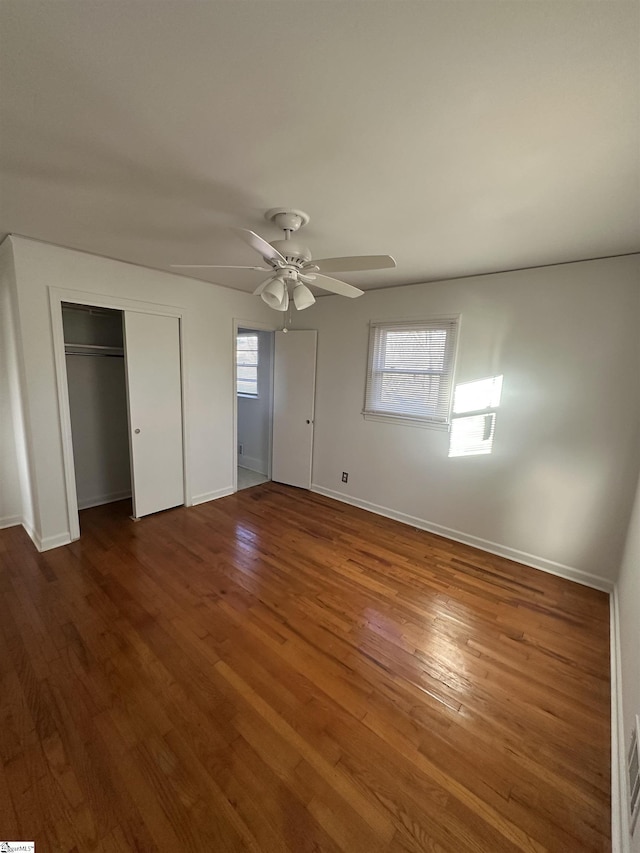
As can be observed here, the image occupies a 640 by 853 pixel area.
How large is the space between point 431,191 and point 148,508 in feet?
11.8

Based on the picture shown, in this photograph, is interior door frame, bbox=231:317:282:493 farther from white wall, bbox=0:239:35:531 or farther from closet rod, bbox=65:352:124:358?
white wall, bbox=0:239:35:531

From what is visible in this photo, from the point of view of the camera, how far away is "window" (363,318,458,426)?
10.5 ft

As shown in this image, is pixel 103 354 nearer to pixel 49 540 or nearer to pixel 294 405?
pixel 49 540

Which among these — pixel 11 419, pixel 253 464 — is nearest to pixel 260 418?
pixel 253 464

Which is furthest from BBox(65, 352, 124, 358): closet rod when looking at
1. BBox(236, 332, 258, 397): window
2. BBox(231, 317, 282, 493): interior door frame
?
BBox(236, 332, 258, 397): window

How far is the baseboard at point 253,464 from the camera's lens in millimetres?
5020

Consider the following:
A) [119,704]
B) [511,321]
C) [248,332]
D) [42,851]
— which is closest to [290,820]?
[42,851]

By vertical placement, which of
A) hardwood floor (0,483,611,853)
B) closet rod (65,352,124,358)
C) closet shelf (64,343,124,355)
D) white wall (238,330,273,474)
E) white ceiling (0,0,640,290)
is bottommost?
hardwood floor (0,483,611,853)

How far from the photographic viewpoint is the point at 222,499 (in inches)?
159

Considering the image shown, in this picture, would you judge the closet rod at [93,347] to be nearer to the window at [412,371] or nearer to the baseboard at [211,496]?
the baseboard at [211,496]

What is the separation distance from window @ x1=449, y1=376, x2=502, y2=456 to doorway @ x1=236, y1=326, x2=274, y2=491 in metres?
2.45

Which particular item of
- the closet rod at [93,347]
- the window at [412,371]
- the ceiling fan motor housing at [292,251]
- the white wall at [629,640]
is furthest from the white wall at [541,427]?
the closet rod at [93,347]

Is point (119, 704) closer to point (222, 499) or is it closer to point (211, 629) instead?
point (211, 629)

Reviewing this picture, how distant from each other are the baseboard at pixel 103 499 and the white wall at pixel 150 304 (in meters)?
0.81
